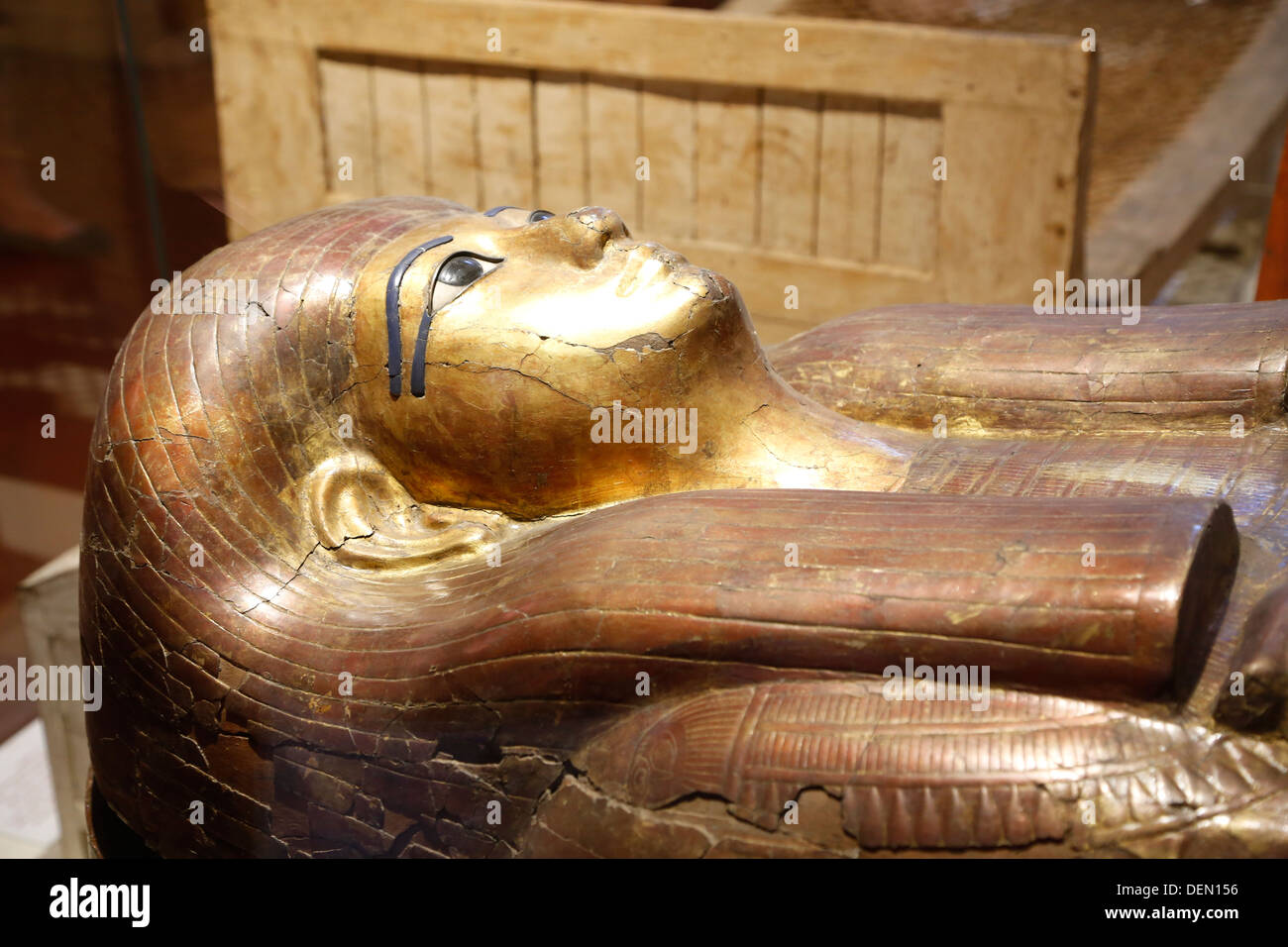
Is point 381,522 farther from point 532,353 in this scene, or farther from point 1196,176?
point 1196,176

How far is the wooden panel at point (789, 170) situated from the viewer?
16.4 feet

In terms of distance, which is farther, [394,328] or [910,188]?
[910,188]

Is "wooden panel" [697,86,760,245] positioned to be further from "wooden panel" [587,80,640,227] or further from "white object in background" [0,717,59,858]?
"white object in background" [0,717,59,858]

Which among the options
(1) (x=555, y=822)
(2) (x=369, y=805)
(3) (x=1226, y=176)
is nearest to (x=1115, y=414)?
(1) (x=555, y=822)

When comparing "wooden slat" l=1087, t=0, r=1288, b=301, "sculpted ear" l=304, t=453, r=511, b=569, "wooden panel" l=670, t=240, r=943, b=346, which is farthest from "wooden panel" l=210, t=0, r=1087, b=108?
"sculpted ear" l=304, t=453, r=511, b=569

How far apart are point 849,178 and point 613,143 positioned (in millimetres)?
1005

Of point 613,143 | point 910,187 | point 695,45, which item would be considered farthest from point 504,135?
point 910,187

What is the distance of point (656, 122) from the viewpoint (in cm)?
525

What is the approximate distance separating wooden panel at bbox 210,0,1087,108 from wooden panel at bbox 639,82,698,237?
91 millimetres

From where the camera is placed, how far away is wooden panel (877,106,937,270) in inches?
188

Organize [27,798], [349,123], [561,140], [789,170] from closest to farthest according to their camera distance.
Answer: [27,798] < [789,170] < [561,140] < [349,123]

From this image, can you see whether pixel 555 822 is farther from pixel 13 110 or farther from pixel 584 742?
pixel 13 110

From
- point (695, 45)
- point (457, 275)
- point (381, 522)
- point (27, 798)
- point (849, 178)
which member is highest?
point (695, 45)

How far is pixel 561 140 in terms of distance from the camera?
5438 mm
